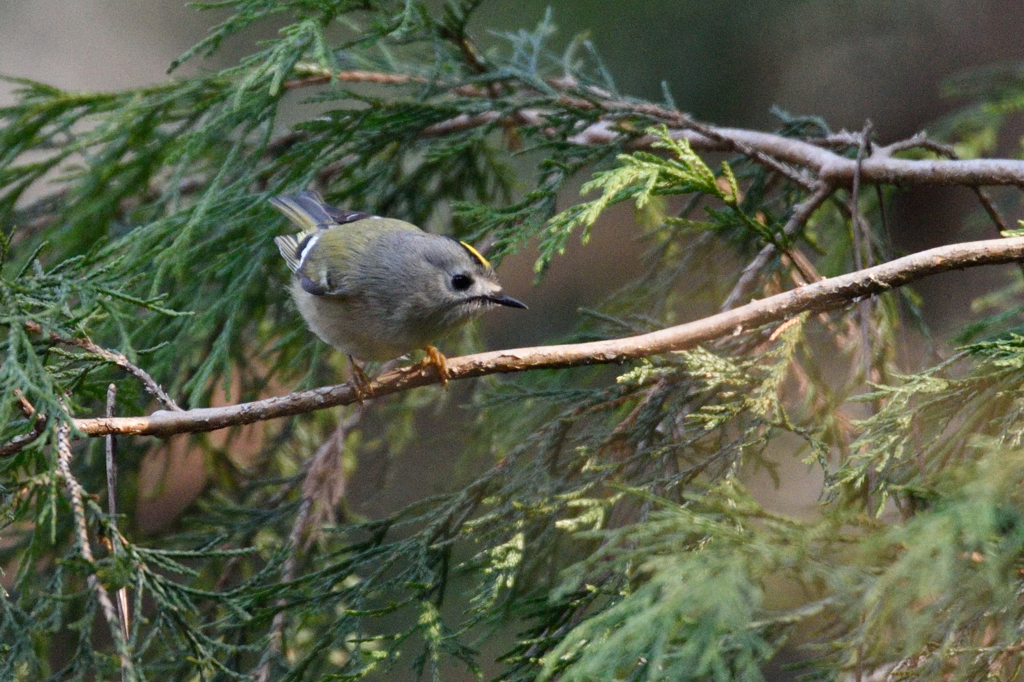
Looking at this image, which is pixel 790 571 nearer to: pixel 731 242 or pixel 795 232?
pixel 795 232

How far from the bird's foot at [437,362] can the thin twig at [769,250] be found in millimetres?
657

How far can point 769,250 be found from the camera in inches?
80.7

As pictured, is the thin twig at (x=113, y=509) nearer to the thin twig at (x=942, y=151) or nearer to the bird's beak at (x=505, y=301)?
the bird's beak at (x=505, y=301)

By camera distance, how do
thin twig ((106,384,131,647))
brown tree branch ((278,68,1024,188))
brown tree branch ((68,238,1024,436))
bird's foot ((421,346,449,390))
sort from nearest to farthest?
thin twig ((106,384,131,647)) → brown tree branch ((68,238,1024,436)) → bird's foot ((421,346,449,390)) → brown tree branch ((278,68,1024,188))

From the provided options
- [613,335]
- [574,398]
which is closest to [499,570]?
[574,398]

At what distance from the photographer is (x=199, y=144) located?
2.10m

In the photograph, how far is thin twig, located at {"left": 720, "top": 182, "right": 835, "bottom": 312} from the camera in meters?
2.02

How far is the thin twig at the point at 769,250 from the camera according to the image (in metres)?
2.02

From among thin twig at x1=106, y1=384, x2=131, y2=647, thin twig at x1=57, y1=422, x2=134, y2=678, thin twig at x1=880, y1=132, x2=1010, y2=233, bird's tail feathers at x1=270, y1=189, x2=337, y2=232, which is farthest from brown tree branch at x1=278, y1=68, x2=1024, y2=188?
thin twig at x1=57, y1=422, x2=134, y2=678

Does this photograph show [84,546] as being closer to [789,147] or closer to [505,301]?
[505,301]

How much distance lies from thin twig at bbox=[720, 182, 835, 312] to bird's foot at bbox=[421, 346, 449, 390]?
66 cm

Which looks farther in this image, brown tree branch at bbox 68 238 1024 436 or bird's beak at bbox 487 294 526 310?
bird's beak at bbox 487 294 526 310

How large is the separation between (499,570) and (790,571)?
0.63 meters

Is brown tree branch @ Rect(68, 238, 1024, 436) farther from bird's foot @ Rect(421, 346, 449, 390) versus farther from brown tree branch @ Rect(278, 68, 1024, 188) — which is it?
brown tree branch @ Rect(278, 68, 1024, 188)
